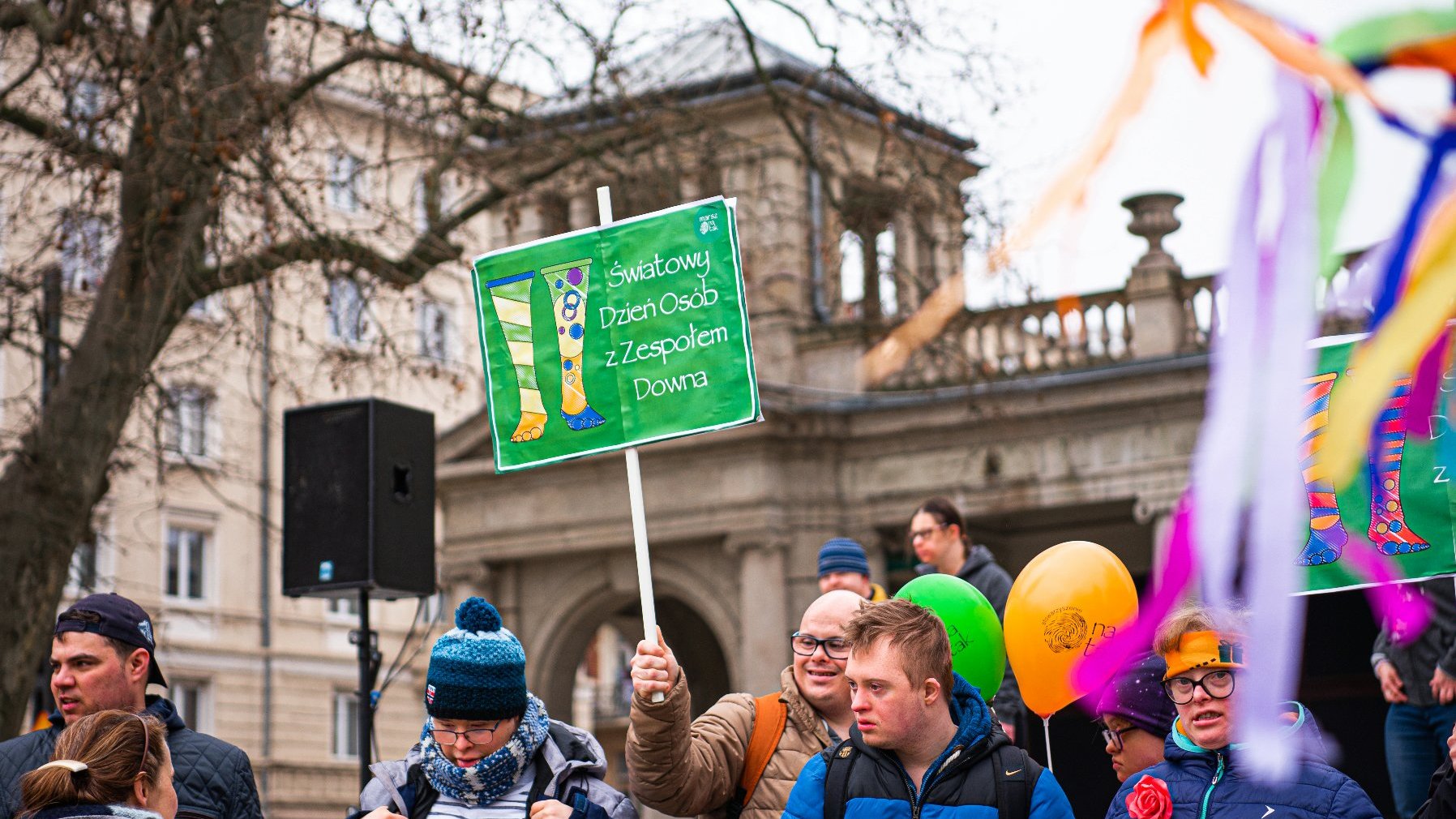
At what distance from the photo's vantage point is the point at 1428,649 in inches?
284

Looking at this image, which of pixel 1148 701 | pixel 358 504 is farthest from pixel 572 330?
pixel 358 504

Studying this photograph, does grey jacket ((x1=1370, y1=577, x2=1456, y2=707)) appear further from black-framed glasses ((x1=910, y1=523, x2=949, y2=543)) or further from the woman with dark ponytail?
the woman with dark ponytail

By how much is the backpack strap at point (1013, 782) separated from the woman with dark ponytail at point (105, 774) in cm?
184

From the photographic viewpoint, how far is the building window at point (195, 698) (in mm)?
39562

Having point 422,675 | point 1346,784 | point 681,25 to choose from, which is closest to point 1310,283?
point 1346,784

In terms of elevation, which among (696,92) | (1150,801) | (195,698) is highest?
(696,92)

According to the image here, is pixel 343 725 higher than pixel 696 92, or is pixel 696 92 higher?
pixel 696 92

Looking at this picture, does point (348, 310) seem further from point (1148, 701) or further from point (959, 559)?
point (1148, 701)

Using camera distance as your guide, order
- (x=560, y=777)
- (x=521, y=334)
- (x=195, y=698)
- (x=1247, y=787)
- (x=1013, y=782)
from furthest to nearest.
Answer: (x=195, y=698)
(x=521, y=334)
(x=560, y=777)
(x=1247, y=787)
(x=1013, y=782)

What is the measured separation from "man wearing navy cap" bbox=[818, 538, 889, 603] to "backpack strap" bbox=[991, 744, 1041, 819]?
10.9ft

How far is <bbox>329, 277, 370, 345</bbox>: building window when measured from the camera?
42.1ft

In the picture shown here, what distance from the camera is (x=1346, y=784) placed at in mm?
4164

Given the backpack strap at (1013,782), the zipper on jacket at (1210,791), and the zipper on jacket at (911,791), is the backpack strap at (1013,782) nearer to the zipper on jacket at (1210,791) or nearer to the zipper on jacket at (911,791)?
the zipper on jacket at (911,791)

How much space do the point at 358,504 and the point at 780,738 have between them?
4.96 meters
